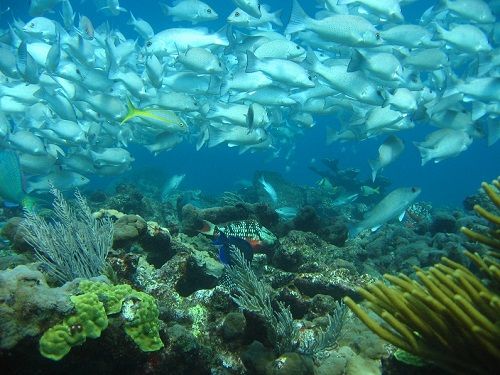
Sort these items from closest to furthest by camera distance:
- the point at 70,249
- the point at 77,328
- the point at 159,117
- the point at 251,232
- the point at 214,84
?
1. the point at 77,328
2. the point at 70,249
3. the point at 251,232
4. the point at 159,117
5. the point at 214,84

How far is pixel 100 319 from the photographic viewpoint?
2.87m

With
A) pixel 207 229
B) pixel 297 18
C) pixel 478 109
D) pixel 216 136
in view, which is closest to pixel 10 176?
pixel 207 229

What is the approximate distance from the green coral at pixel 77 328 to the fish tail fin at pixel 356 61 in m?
5.89

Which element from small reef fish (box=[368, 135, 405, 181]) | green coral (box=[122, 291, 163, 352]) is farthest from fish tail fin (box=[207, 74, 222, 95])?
green coral (box=[122, 291, 163, 352])

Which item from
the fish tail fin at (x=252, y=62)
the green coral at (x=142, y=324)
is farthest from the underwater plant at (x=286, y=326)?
the fish tail fin at (x=252, y=62)

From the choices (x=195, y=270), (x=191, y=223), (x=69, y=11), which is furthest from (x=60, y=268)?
(x=69, y=11)

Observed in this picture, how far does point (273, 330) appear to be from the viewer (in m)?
3.65

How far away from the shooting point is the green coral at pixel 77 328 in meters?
2.69

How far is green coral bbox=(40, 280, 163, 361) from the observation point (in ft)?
8.89

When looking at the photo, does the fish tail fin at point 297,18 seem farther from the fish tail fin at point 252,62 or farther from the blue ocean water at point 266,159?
the blue ocean water at point 266,159

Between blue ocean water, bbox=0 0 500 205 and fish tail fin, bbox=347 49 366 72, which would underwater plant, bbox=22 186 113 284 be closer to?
fish tail fin, bbox=347 49 366 72

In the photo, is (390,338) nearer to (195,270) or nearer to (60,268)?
(195,270)

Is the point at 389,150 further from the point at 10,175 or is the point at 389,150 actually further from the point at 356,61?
the point at 10,175

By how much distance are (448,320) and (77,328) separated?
2368 mm
